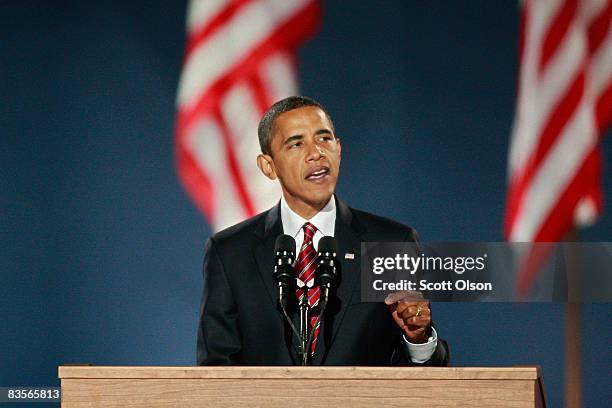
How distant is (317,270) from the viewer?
2.11 metres

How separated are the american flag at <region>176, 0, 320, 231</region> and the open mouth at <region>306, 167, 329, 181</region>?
1.03 meters

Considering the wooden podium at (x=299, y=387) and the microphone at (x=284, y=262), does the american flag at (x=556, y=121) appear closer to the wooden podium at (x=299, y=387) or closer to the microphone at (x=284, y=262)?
the microphone at (x=284, y=262)

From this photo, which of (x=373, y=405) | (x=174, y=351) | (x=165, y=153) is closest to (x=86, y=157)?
(x=165, y=153)

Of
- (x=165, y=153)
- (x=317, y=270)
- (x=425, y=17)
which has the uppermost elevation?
(x=425, y=17)

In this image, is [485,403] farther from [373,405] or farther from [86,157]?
[86,157]

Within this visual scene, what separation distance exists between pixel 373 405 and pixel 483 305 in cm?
191

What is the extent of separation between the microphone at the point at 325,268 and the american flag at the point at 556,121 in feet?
5.43

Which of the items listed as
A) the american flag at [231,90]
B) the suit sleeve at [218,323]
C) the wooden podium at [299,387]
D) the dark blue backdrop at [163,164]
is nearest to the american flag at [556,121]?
the dark blue backdrop at [163,164]

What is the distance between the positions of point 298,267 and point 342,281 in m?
0.12

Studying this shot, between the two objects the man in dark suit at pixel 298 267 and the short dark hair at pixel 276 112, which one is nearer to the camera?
the man in dark suit at pixel 298 267

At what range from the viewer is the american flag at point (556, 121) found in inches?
142

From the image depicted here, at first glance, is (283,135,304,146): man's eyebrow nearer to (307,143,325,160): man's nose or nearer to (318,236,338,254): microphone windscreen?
(307,143,325,160): man's nose

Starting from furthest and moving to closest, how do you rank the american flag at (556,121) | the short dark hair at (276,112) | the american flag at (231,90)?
the american flag at (231,90)
the american flag at (556,121)
the short dark hair at (276,112)

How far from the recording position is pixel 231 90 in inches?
148
